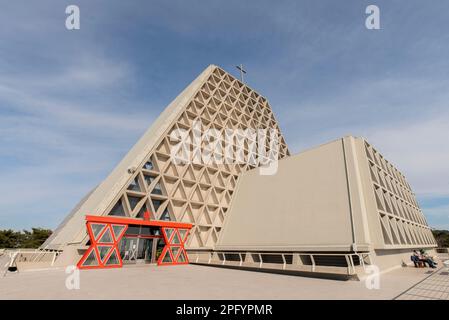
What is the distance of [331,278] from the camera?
1238 cm

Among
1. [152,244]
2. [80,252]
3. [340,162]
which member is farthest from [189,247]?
[340,162]

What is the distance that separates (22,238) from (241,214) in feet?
165

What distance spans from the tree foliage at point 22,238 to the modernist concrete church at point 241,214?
34.8m

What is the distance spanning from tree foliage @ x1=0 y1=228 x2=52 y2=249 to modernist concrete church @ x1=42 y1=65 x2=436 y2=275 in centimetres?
3476

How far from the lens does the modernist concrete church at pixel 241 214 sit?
1614 centimetres

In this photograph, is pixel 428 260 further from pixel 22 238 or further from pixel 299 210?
pixel 22 238

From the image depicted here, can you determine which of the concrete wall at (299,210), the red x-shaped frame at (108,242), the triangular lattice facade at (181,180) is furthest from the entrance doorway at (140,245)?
the concrete wall at (299,210)

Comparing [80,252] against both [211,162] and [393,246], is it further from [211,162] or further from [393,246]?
[393,246]

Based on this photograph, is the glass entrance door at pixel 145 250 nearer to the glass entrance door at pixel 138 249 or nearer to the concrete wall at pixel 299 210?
the glass entrance door at pixel 138 249

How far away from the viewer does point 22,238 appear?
5069cm

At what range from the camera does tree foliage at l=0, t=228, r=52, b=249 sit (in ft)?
156

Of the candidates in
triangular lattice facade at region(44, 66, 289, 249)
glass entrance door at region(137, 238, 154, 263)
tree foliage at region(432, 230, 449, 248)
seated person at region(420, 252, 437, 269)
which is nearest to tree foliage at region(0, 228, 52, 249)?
triangular lattice facade at region(44, 66, 289, 249)

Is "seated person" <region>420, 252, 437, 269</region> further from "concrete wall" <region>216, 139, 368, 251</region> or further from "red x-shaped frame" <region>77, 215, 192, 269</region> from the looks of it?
"red x-shaped frame" <region>77, 215, 192, 269</region>
